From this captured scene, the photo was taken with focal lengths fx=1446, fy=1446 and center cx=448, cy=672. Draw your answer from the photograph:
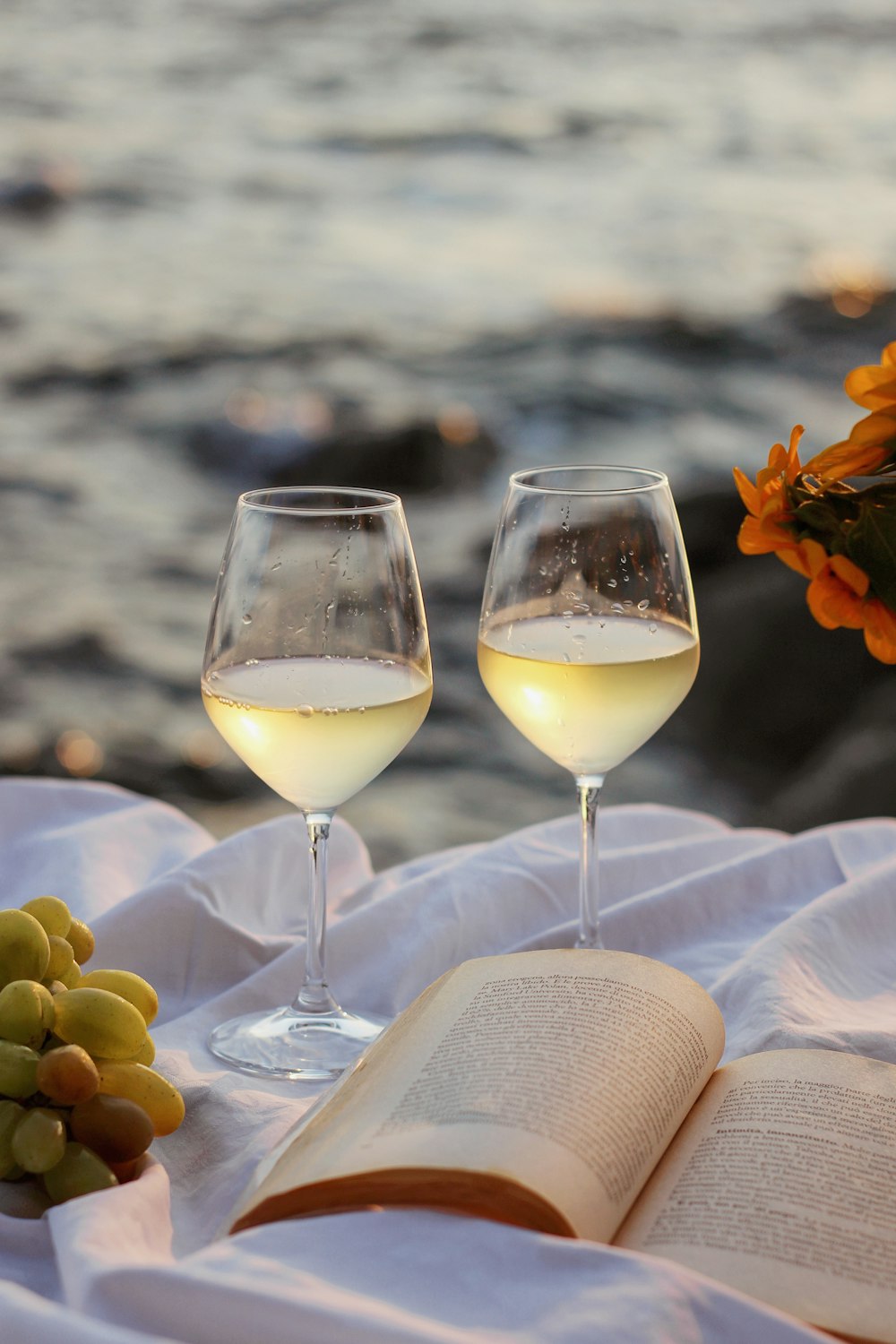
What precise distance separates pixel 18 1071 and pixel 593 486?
0.60m

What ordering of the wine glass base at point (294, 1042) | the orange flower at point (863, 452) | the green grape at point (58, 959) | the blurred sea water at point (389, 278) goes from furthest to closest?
the blurred sea water at point (389, 278) < the wine glass base at point (294, 1042) < the green grape at point (58, 959) < the orange flower at point (863, 452)

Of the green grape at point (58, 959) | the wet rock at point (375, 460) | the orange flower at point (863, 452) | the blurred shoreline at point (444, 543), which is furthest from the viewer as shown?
the wet rock at point (375, 460)

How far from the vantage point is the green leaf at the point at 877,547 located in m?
0.74

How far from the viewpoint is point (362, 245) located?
774 cm

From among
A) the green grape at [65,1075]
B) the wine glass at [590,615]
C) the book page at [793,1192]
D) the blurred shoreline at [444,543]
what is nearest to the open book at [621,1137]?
the book page at [793,1192]

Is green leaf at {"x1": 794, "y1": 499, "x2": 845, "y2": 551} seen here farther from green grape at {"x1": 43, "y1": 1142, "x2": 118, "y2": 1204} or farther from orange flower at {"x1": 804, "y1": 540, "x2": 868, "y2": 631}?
green grape at {"x1": 43, "y1": 1142, "x2": 118, "y2": 1204}

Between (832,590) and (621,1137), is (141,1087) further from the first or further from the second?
(832,590)

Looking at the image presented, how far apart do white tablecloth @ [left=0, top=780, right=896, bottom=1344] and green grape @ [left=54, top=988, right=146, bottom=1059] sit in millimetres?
74

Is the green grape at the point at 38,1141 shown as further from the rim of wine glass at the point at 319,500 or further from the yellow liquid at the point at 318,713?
the rim of wine glass at the point at 319,500

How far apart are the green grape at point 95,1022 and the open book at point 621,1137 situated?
0.35 feet

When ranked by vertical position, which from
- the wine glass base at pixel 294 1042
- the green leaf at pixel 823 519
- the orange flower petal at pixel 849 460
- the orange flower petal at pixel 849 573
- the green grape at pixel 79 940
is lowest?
the wine glass base at pixel 294 1042

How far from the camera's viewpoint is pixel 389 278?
7.43 meters

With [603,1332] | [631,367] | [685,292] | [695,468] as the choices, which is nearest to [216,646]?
[603,1332]

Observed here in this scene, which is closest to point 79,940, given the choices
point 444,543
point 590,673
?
point 590,673
